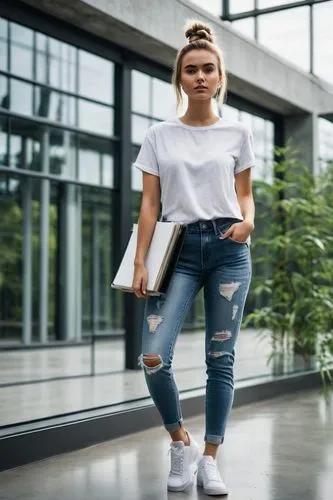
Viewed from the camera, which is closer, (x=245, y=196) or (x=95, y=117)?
(x=245, y=196)

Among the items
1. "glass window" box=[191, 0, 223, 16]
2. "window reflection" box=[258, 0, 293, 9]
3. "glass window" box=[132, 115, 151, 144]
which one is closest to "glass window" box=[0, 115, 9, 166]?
"glass window" box=[132, 115, 151, 144]

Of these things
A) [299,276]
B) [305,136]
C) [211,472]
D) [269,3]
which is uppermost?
[269,3]

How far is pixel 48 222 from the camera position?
35.2 ft

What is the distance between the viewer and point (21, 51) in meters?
6.48

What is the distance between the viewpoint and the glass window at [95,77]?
6.95 meters

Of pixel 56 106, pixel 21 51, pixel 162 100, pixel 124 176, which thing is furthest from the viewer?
pixel 162 100

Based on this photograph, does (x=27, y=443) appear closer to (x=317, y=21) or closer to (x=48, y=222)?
(x=317, y=21)

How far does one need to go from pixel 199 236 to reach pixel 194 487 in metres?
1.00

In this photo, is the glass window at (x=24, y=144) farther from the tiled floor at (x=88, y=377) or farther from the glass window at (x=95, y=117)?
the tiled floor at (x=88, y=377)

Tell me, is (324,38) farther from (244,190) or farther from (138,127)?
(244,190)

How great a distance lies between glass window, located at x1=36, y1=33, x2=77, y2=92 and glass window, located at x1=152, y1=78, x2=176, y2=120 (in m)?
0.83

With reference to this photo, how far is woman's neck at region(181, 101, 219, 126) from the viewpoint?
10.6 feet

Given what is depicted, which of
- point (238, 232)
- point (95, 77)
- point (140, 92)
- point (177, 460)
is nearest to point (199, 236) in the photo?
point (238, 232)

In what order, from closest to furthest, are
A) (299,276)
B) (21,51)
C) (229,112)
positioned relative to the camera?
(21,51) < (299,276) < (229,112)
